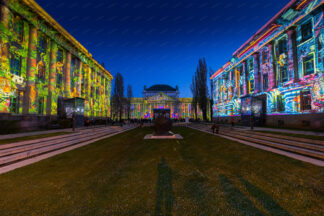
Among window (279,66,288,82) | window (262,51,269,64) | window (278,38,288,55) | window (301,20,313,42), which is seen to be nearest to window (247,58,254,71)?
window (262,51,269,64)

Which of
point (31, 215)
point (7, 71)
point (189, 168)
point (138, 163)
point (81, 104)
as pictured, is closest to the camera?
point (31, 215)

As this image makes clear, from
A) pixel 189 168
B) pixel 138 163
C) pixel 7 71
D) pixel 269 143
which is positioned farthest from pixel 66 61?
pixel 269 143

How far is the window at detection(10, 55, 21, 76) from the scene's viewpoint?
49.8 feet

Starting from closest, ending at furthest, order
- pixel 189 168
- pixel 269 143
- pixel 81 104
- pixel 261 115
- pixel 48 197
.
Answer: pixel 48 197 → pixel 189 168 → pixel 269 143 → pixel 261 115 → pixel 81 104

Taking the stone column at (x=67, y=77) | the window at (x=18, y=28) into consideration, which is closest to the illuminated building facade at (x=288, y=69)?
the stone column at (x=67, y=77)

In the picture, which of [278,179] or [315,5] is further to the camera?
[315,5]

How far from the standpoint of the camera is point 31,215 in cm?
262

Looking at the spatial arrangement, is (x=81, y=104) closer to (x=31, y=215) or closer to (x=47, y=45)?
(x=47, y=45)

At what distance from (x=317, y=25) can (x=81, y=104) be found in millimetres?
31785

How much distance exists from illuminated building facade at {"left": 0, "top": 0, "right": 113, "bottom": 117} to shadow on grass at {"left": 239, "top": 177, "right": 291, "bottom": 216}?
20583 millimetres

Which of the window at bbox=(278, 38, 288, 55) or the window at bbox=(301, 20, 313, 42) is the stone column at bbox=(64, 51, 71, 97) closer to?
the window at bbox=(278, 38, 288, 55)

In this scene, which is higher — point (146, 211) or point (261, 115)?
point (261, 115)

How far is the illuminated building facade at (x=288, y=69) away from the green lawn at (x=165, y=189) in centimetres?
1558

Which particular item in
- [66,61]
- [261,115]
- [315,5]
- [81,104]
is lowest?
[261,115]
